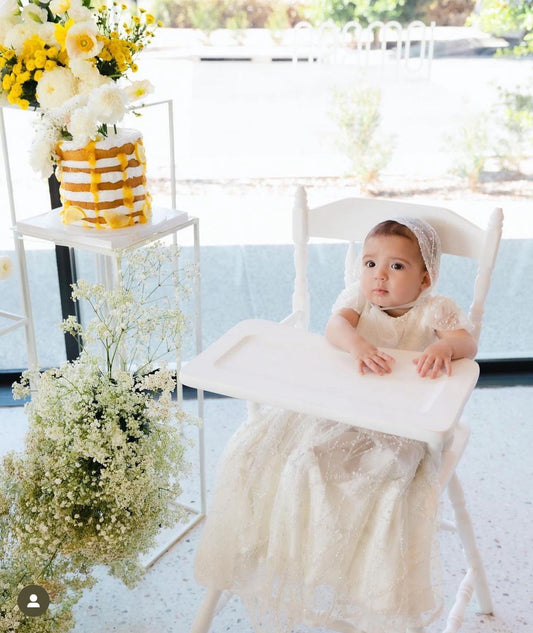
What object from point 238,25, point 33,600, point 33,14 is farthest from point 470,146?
point 33,600

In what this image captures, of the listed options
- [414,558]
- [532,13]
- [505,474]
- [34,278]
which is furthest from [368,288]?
[34,278]

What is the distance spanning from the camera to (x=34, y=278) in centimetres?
275

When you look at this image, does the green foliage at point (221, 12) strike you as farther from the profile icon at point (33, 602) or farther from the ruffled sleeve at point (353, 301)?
the profile icon at point (33, 602)

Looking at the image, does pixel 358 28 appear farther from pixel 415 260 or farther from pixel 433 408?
pixel 433 408

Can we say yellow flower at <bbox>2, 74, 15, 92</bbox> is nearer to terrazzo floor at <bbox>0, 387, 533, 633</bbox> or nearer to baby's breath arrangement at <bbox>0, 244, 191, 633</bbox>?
baby's breath arrangement at <bbox>0, 244, 191, 633</bbox>

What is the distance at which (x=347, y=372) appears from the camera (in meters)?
1.35

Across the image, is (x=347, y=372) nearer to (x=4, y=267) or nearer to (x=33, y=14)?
(x=4, y=267)

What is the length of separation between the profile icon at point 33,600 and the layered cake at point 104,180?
2.47 feet

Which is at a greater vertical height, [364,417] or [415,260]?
[415,260]

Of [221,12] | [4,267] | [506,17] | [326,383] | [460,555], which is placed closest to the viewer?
[326,383]

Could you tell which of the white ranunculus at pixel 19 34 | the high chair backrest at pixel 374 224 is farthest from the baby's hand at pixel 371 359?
the white ranunculus at pixel 19 34

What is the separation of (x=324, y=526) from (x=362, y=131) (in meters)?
1.51

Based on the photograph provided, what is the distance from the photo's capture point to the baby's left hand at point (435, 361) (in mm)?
1339

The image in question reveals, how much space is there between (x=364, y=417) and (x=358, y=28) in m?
1.52
